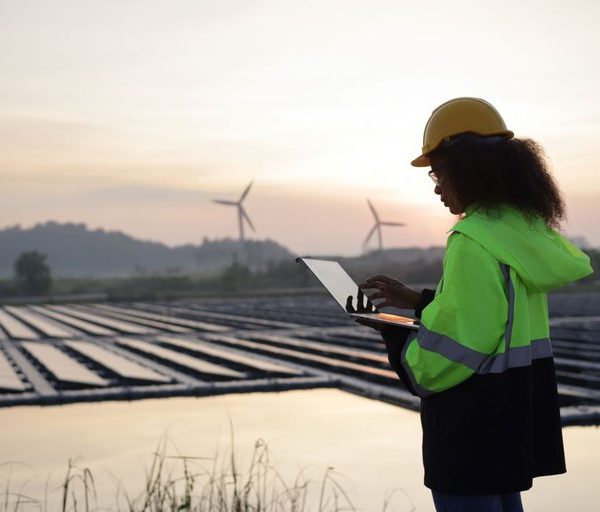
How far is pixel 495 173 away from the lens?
2.69 metres

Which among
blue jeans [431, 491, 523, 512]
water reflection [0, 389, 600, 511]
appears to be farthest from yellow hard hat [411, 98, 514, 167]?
water reflection [0, 389, 600, 511]

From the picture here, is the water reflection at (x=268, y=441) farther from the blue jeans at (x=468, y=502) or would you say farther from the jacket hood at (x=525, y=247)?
the jacket hood at (x=525, y=247)

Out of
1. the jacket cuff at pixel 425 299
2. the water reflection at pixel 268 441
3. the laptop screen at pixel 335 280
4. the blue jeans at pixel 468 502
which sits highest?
the laptop screen at pixel 335 280

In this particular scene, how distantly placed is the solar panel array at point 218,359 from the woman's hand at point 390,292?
→ 18.7 ft

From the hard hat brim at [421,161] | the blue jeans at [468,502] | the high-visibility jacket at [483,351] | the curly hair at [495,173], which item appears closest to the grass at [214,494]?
the blue jeans at [468,502]

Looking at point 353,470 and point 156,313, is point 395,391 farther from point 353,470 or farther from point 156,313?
point 156,313

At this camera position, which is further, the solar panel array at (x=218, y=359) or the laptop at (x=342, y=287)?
the solar panel array at (x=218, y=359)

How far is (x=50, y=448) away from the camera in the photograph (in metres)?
7.59

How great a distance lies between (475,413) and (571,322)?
19.3m

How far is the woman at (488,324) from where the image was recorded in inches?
99.4

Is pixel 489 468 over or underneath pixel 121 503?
over

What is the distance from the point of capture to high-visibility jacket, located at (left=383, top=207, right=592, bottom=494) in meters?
2.52

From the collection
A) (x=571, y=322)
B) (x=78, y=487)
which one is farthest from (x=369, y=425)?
(x=571, y=322)

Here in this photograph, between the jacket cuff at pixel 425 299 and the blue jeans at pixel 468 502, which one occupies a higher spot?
the jacket cuff at pixel 425 299
